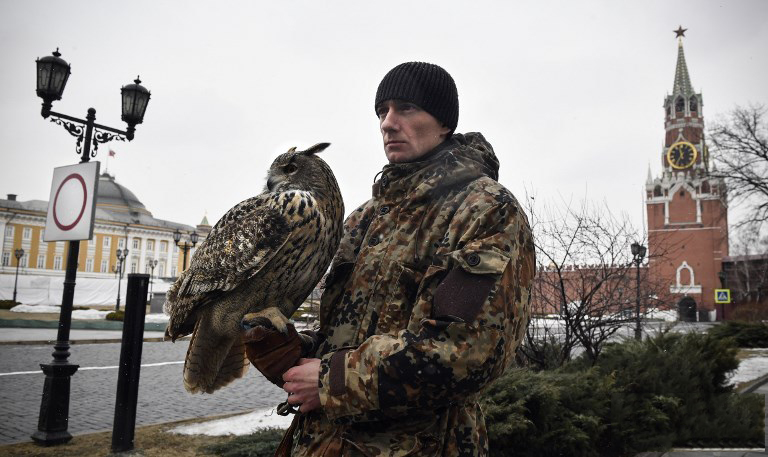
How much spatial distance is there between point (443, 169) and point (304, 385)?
0.91 meters

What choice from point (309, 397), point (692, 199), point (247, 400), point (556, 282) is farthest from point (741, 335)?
point (692, 199)

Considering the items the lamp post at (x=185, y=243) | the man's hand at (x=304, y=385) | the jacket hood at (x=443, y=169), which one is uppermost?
the lamp post at (x=185, y=243)

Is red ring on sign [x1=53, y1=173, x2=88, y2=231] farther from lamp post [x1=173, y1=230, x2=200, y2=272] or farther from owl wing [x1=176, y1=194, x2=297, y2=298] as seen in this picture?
owl wing [x1=176, y1=194, x2=297, y2=298]

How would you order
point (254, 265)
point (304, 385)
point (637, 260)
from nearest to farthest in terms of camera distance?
1. point (304, 385)
2. point (254, 265)
3. point (637, 260)

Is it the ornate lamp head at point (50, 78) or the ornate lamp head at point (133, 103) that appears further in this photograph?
the ornate lamp head at point (133, 103)

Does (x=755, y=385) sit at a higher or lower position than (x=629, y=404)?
lower

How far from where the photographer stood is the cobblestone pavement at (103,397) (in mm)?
7180

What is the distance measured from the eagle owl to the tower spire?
87.1 m

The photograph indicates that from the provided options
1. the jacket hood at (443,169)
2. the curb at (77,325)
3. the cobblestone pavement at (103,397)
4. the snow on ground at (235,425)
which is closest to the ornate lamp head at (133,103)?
the cobblestone pavement at (103,397)

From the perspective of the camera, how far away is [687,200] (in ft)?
229

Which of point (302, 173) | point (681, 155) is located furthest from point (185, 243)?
point (681, 155)

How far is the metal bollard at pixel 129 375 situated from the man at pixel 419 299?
14.9ft

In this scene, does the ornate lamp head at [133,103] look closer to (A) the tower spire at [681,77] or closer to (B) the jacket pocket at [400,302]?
(B) the jacket pocket at [400,302]

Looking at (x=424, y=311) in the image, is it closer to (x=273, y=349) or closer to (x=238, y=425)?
(x=273, y=349)
